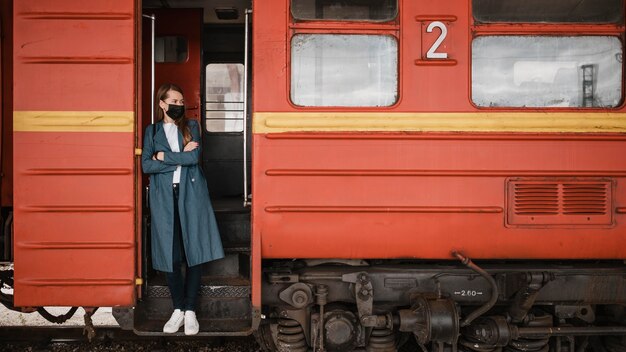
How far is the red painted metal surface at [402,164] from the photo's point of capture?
3555 millimetres

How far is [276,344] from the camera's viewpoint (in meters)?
3.92

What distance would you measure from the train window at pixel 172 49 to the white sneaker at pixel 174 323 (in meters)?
2.76

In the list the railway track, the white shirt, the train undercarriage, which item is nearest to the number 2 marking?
→ the train undercarriage

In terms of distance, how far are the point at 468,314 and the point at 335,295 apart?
43.8 inches

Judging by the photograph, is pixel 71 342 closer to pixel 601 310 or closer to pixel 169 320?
pixel 169 320

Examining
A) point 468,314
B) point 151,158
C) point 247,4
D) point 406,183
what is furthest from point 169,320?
point 247,4

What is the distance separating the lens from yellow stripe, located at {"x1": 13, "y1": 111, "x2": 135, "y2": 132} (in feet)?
11.8

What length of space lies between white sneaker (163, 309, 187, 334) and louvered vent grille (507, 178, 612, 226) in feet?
8.67

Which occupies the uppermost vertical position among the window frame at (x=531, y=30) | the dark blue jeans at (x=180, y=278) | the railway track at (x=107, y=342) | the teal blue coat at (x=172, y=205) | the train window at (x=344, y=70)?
the window frame at (x=531, y=30)

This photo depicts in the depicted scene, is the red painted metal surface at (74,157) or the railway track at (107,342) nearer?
the red painted metal surface at (74,157)

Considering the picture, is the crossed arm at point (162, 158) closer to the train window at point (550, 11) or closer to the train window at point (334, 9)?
the train window at point (334, 9)

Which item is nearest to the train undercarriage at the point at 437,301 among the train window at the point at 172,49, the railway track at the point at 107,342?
the railway track at the point at 107,342

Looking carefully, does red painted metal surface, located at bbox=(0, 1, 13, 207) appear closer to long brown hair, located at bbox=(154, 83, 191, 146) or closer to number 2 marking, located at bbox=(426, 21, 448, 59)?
long brown hair, located at bbox=(154, 83, 191, 146)

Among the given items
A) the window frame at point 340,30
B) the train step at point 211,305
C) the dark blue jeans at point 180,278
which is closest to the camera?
the window frame at point 340,30
